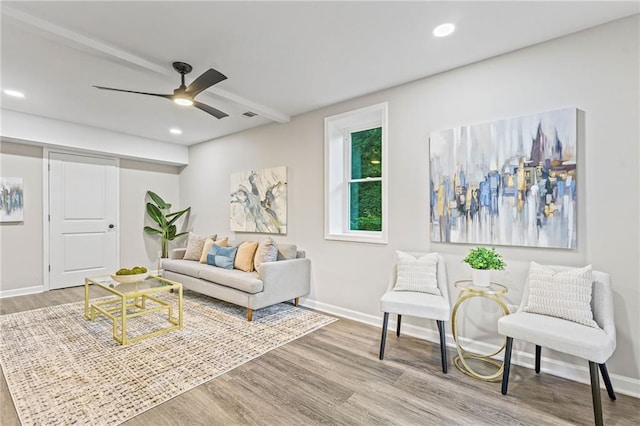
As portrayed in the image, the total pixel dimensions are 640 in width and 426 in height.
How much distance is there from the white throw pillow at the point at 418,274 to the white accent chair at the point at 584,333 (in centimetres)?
70

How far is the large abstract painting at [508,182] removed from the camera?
2328 mm

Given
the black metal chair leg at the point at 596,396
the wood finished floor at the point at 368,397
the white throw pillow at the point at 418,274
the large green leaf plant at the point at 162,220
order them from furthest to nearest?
1. the large green leaf plant at the point at 162,220
2. the white throw pillow at the point at 418,274
3. the wood finished floor at the point at 368,397
4. the black metal chair leg at the point at 596,396

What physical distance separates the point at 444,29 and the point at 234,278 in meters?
3.17

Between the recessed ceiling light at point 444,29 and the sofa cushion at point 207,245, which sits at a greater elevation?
the recessed ceiling light at point 444,29

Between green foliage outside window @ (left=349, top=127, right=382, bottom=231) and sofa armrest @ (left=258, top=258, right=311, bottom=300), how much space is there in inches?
32.8

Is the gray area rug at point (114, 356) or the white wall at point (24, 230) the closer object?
the gray area rug at point (114, 356)

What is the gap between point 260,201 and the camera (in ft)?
15.5

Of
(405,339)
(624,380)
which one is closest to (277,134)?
(405,339)

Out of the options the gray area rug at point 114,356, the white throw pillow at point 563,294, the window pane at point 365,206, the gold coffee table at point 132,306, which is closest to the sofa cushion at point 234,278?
the gray area rug at point 114,356

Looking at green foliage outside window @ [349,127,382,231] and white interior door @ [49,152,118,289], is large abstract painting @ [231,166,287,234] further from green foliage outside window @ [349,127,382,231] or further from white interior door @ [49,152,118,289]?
white interior door @ [49,152,118,289]

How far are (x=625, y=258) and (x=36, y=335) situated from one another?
5.05 m

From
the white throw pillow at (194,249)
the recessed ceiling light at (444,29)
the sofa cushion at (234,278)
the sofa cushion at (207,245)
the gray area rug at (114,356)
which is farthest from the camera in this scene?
the white throw pillow at (194,249)

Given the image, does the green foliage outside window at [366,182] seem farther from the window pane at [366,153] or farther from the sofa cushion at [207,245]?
the sofa cushion at [207,245]

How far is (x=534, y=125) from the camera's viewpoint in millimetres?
2451
